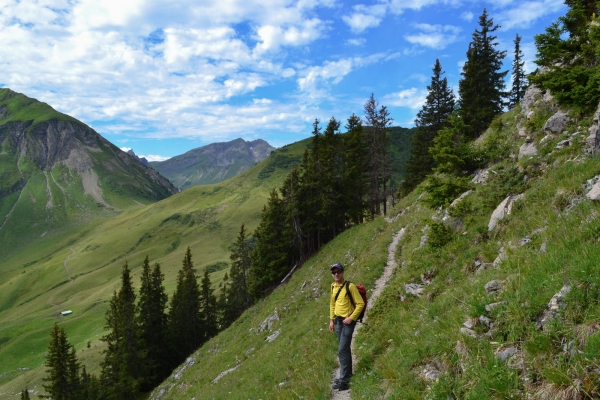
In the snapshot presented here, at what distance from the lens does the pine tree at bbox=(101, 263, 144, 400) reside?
42.1m

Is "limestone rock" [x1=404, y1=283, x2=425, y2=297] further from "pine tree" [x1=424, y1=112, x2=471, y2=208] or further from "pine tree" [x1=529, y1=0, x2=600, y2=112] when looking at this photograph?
"pine tree" [x1=529, y1=0, x2=600, y2=112]

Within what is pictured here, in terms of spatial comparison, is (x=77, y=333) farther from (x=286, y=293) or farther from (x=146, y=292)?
(x=286, y=293)

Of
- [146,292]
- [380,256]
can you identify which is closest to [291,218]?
[380,256]

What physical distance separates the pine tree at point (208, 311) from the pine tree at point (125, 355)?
1360 centimetres

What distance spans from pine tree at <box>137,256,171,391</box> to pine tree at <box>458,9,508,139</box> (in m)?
49.3

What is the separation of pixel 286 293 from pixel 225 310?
33907mm

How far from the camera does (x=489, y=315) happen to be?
598 centimetres

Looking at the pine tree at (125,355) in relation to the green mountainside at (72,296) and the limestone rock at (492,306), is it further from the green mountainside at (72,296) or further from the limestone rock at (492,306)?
the limestone rock at (492,306)

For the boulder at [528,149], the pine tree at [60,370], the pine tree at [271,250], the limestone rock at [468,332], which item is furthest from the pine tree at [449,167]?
the pine tree at [60,370]

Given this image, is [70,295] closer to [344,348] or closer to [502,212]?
[344,348]

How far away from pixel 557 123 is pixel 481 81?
28117 mm

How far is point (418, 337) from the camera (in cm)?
748

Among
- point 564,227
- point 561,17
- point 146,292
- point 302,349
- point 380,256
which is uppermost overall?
point 561,17

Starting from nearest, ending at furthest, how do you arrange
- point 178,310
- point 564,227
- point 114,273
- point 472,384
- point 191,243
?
point 472,384 → point 564,227 → point 178,310 → point 114,273 → point 191,243
